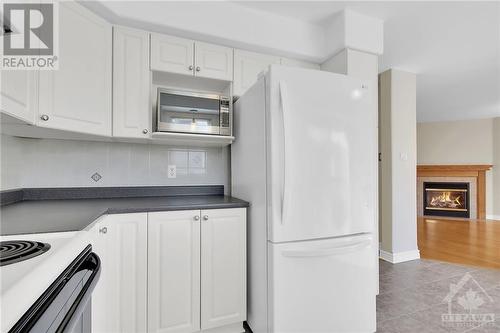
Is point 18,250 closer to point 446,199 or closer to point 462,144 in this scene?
point 446,199

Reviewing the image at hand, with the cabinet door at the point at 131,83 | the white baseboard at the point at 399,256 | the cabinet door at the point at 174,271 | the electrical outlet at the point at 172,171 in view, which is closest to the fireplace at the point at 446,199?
the white baseboard at the point at 399,256

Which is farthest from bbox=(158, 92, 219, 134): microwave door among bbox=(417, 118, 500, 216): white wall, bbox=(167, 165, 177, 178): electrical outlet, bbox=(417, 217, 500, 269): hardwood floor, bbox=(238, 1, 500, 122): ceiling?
bbox=(417, 118, 500, 216): white wall

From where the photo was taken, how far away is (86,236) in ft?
2.91

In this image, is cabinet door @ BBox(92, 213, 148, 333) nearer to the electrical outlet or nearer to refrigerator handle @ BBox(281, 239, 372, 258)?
the electrical outlet

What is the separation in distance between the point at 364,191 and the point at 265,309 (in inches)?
37.3

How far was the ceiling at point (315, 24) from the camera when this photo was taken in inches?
70.2

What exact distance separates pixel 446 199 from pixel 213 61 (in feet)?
22.5

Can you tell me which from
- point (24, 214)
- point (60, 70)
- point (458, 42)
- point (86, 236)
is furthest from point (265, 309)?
point (458, 42)

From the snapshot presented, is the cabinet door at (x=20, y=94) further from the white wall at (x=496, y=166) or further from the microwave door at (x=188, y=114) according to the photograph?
the white wall at (x=496, y=166)

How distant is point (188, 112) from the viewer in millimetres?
1814

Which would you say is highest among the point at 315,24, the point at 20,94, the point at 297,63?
the point at 315,24

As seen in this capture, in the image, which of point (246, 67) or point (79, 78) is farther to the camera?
point (246, 67)

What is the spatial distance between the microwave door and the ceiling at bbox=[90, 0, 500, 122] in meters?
0.52

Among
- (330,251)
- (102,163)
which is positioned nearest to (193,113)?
(102,163)
